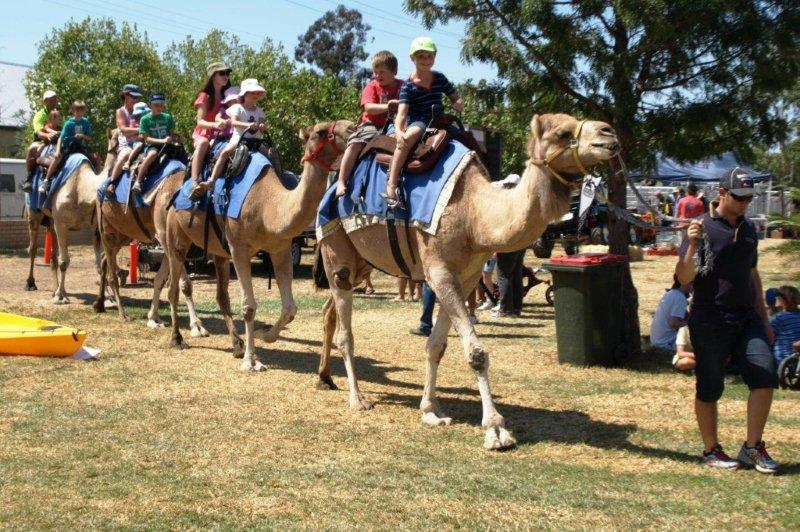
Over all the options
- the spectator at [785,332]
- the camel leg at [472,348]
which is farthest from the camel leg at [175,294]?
the spectator at [785,332]

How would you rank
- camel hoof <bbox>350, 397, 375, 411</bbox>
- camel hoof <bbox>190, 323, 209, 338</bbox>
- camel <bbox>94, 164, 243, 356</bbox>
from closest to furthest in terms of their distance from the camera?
camel hoof <bbox>350, 397, 375, 411</bbox>, camel <bbox>94, 164, 243, 356</bbox>, camel hoof <bbox>190, 323, 209, 338</bbox>

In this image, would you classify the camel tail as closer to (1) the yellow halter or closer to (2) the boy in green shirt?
(1) the yellow halter

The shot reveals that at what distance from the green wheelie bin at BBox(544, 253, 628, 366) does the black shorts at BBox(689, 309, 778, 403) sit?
4012 mm

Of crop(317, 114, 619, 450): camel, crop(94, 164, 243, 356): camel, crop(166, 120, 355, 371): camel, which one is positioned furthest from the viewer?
crop(94, 164, 243, 356): camel

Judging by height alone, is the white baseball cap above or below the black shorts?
above

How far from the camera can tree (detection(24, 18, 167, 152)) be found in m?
44.6

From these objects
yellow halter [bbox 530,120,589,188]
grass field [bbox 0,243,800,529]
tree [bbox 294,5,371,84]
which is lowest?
grass field [bbox 0,243,800,529]

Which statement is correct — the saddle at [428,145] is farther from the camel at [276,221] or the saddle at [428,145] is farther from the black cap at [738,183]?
the black cap at [738,183]

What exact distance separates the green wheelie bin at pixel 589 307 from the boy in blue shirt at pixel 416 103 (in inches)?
130

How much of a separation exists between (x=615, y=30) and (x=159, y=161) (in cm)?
662

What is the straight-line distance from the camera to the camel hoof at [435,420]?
8.59 m

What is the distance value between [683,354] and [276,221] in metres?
4.76

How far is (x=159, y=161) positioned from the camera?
1389cm

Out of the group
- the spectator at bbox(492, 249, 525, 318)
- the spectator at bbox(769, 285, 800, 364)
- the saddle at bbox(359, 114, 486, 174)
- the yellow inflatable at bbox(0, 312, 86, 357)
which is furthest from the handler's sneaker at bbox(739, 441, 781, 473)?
the spectator at bbox(492, 249, 525, 318)
